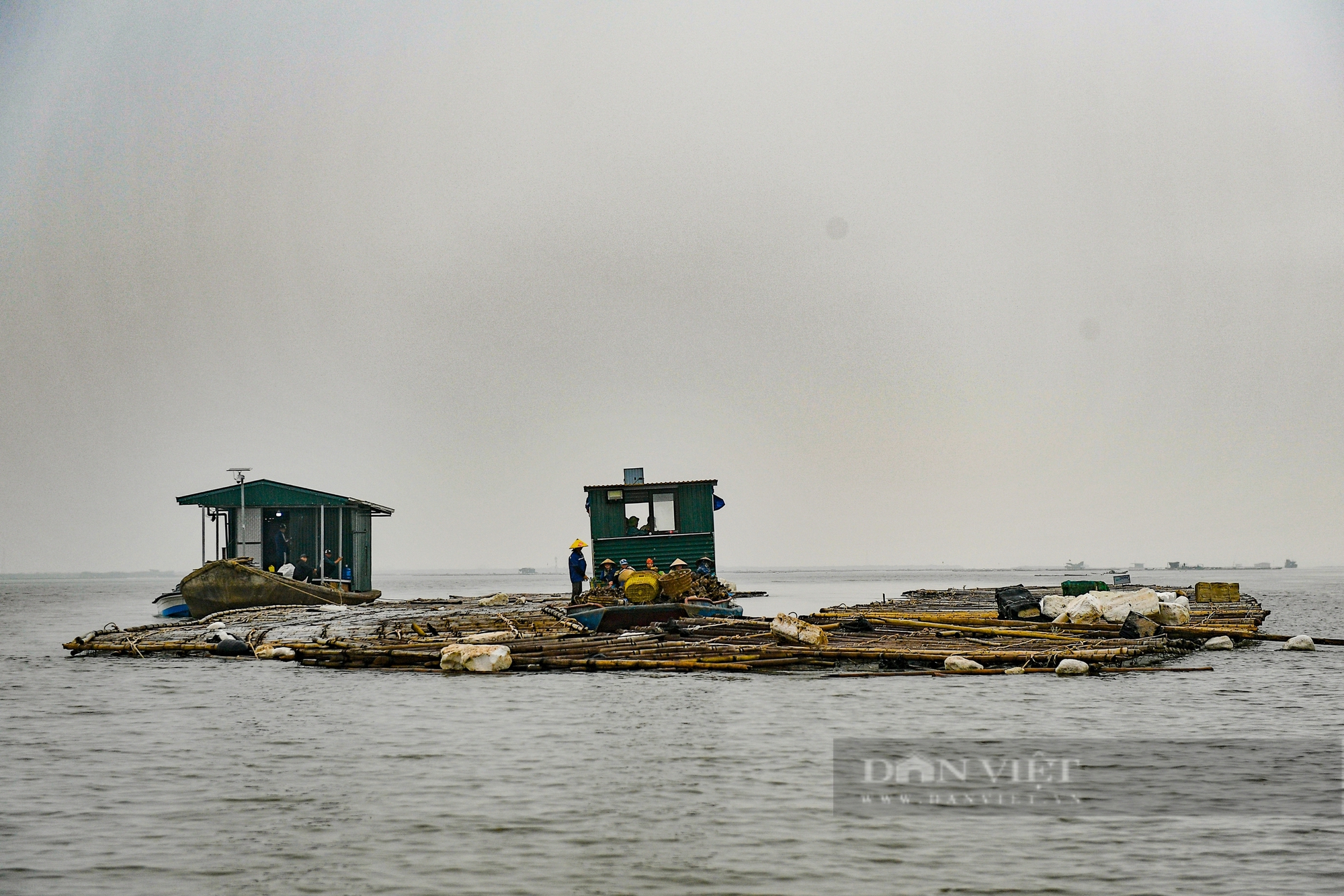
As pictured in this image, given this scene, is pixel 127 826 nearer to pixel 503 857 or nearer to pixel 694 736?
pixel 503 857

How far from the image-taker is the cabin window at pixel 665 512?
39.0 meters

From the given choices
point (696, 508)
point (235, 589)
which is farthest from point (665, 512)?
point (235, 589)

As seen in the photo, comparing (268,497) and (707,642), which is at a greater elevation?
(268,497)

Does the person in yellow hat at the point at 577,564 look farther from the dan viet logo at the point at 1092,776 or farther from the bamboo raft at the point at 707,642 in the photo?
the dan viet logo at the point at 1092,776

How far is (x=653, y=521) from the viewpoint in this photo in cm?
3916

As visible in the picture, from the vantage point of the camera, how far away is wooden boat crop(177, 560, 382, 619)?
1619 inches

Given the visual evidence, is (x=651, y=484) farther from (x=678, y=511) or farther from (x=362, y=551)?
(x=362, y=551)

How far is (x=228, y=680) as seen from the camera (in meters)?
22.5

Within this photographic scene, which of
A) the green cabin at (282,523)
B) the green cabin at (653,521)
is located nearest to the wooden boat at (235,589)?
the green cabin at (282,523)

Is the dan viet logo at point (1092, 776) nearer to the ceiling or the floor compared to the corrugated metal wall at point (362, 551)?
nearer to the floor

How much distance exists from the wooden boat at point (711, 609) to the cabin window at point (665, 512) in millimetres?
6047

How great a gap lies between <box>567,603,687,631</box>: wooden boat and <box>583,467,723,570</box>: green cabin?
25.2 feet

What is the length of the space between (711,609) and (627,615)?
2.84 metres

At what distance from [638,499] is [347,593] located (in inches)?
612
